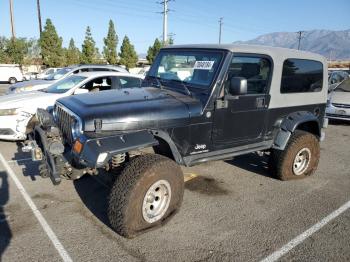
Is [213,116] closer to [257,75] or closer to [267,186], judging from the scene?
[257,75]

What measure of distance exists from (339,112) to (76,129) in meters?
9.37

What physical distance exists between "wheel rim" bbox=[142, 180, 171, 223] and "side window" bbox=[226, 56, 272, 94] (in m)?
1.50

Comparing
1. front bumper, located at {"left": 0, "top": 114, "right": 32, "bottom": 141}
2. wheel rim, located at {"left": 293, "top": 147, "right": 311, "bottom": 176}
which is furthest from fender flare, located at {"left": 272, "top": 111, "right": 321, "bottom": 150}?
front bumper, located at {"left": 0, "top": 114, "right": 32, "bottom": 141}

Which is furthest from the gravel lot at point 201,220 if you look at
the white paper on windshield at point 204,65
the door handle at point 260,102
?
the white paper on windshield at point 204,65

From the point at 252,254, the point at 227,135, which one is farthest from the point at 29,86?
the point at 252,254

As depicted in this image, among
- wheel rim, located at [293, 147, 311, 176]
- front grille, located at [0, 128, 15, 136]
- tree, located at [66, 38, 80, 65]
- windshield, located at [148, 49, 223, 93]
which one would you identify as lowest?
wheel rim, located at [293, 147, 311, 176]

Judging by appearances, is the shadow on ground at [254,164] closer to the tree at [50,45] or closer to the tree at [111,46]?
the tree at [50,45]

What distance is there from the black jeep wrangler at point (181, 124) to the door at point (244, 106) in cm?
1

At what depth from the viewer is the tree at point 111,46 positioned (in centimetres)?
4376

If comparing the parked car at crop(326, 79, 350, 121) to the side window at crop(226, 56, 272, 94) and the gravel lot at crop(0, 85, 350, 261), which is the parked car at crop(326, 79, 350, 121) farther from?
the side window at crop(226, 56, 272, 94)

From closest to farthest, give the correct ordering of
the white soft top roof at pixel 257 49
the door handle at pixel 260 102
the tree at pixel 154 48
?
the white soft top roof at pixel 257 49 → the door handle at pixel 260 102 → the tree at pixel 154 48

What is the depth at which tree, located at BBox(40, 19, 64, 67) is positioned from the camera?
37.4 meters

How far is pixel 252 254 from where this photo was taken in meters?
3.23

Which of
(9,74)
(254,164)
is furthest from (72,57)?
(254,164)
